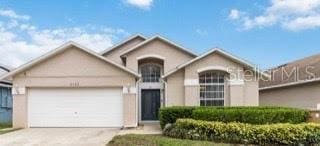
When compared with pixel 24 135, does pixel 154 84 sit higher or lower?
higher

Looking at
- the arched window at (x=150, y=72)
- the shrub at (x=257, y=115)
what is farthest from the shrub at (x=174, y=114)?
the arched window at (x=150, y=72)

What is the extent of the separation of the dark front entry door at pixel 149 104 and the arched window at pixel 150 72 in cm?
75

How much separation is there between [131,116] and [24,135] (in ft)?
19.9

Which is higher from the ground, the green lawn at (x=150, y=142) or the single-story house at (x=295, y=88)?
the single-story house at (x=295, y=88)

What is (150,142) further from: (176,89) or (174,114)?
(176,89)

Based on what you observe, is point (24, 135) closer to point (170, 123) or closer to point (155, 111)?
point (170, 123)

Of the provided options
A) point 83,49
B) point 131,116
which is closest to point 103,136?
point 131,116

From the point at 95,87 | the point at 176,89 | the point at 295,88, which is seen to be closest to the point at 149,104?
the point at 176,89

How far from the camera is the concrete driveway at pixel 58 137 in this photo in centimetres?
1920

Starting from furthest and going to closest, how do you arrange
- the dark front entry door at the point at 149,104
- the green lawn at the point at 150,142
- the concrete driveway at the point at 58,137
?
the dark front entry door at the point at 149,104
the concrete driveway at the point at 58,137
the green lawn at the point at 150,142

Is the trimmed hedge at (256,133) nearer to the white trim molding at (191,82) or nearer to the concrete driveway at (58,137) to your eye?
the concrete driveway at (58,137)

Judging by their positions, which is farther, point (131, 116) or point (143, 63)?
point (143, 63)

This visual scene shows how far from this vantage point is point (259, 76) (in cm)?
2792

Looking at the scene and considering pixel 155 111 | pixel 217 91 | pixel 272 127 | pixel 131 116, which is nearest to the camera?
pixel 272 127
